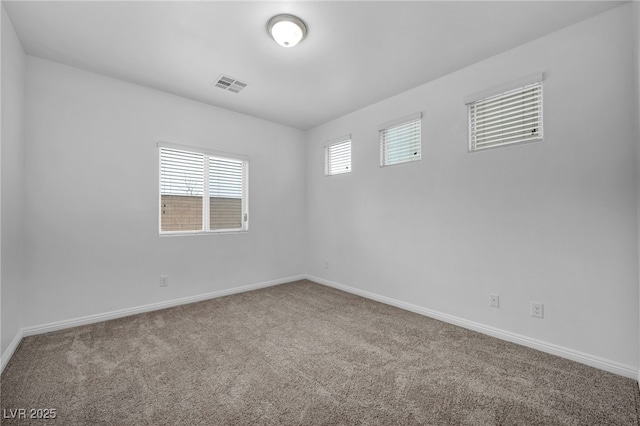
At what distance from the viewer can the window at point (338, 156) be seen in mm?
4445

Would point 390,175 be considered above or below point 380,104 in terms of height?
below

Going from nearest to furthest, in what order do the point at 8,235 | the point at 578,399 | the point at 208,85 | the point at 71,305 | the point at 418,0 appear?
1. the point at 578,399
2. the point at 418,0
3. the point at 8,235
4. the point at 71,305
5. the point at 208,85

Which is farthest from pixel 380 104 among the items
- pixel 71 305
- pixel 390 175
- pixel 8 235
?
pixel 71 305

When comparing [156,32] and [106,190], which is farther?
[106,190]

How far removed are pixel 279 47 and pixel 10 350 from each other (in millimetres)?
3530

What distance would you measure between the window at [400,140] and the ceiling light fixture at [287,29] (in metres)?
1.74

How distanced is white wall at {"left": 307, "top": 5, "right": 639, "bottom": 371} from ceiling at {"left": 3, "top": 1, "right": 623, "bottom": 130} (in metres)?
0.29

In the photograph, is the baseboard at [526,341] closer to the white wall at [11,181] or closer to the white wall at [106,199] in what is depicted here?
the white wall at [106,199]

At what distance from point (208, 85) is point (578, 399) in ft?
14.6

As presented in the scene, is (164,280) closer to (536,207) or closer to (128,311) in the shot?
(128,311)

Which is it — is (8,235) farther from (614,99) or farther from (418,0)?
(614,99)

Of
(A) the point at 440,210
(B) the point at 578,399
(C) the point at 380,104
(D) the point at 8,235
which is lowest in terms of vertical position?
(B) the point at 578,399

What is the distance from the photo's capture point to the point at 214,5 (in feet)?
6.92

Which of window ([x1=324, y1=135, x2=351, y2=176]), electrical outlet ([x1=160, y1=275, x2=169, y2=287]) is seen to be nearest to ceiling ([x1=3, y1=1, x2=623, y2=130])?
window ([x1=324, y1=135, x2=351, y2=176])
